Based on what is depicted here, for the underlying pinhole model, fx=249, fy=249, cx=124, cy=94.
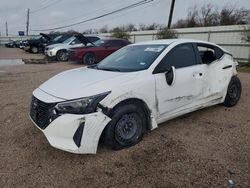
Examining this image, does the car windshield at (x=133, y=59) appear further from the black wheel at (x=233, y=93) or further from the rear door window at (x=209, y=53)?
the black wheel at (x=233, y=93)

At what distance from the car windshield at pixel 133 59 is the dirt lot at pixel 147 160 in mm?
1159

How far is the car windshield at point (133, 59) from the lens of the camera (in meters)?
4.00

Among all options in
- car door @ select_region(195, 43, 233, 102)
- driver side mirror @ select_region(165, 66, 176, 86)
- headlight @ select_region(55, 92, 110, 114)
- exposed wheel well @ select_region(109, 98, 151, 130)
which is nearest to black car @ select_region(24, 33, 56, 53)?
car door @ select_region(195, 43, 233, 102)

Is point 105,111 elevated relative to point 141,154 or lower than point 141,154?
elevated

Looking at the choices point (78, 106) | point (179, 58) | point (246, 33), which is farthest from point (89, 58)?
point (78, 106)

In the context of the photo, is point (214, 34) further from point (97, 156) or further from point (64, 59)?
point (97, 156)

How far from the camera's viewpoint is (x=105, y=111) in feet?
10.7

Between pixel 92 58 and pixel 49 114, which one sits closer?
pixel 49 114

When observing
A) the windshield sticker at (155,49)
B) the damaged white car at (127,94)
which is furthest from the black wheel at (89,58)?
the windshield sticker at (155,49)

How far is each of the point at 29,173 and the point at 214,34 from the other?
613 inches

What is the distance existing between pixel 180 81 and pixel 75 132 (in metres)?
1.96

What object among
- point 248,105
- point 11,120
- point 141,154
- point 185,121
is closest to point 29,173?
point 141,154

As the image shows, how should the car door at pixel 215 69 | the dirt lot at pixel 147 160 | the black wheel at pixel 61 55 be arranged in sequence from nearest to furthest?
the dirt lot at pixel 147 160 < the car door at pixel 215 69 < the black wheel at pixel 61 55

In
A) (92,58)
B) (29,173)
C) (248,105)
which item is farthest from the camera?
(92,58)
